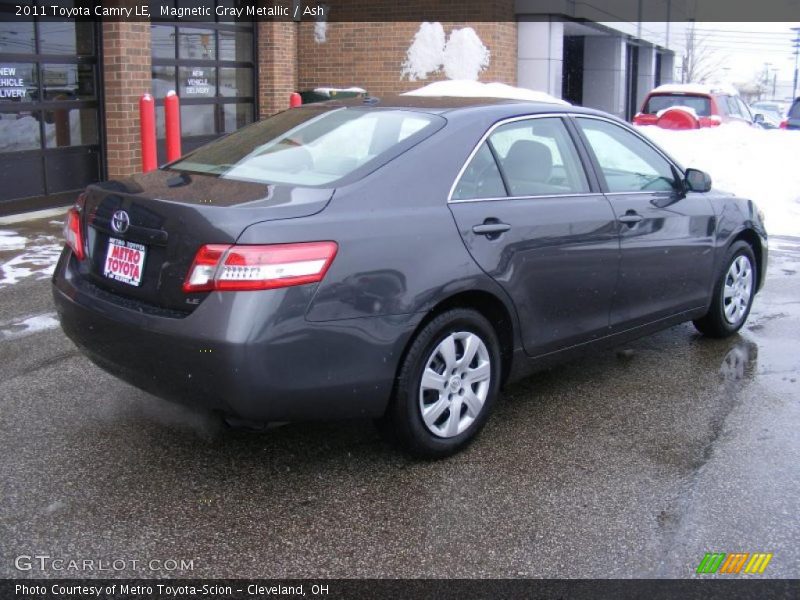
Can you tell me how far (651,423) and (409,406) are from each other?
58.4 inches

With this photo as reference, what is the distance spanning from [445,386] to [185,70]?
961cm

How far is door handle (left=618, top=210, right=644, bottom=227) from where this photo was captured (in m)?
4.89

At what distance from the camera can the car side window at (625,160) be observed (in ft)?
16.5

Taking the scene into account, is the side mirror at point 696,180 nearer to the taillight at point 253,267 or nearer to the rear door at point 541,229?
the rear door at point 541,229

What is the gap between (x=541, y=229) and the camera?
4398 mm

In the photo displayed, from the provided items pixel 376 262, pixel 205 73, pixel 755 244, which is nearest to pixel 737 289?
pixel 755 244

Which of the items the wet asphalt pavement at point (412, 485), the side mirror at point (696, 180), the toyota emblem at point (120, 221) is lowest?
the wet asphalt pavement at point (412, 485)

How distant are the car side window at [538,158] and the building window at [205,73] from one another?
8.29 m

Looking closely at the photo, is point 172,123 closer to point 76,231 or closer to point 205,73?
point 205,73

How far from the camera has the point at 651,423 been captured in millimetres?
4660

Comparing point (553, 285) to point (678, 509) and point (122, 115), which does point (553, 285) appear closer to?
point (678, 509)

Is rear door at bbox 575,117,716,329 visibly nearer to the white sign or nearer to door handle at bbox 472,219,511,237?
door handle at bbox 472,219,511,237

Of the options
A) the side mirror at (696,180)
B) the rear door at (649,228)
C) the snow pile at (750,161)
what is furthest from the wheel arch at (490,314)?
the snow pile at (750,161)

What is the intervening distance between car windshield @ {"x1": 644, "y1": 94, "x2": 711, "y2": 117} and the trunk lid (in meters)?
15.0
